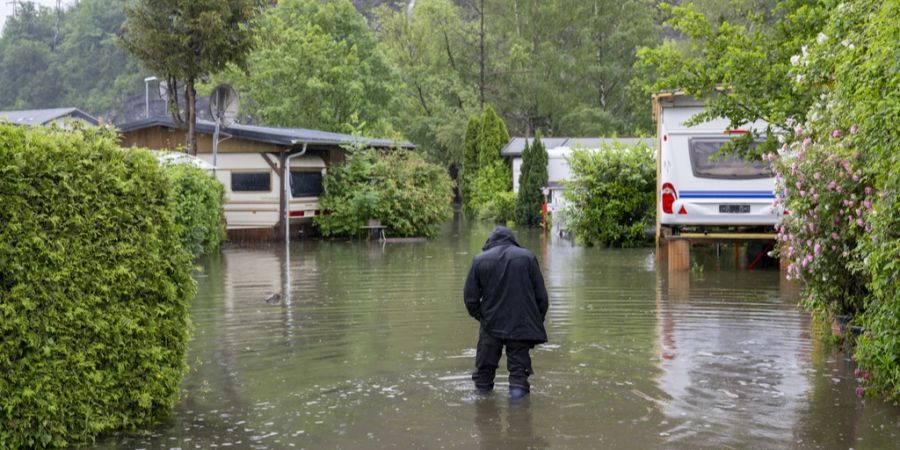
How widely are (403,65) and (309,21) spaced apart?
46.7 ft

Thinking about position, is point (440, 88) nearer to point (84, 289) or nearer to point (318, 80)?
point (318, 80)

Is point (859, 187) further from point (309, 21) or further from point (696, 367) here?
point (309, 21)

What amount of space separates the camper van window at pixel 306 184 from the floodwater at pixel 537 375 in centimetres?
1409

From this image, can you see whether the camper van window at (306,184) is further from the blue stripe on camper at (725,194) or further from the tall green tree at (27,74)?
the tall green tree at (27,74)

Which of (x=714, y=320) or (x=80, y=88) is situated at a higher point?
(x=80, y=88)

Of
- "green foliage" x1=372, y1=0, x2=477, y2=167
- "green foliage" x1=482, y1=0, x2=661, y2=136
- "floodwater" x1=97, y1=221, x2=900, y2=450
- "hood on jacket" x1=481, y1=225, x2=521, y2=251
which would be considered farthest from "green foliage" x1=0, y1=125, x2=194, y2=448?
"green foliage" x1=482, y1=0, x2=661, y2=136

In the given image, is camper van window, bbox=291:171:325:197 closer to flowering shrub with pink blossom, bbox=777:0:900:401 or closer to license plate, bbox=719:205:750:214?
license plate, bbox=719:205:750:214

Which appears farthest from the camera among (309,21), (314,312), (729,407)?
(309,21)

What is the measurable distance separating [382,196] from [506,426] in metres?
23.9

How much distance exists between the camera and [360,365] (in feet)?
34.8

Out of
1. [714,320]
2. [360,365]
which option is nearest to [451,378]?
[360,365]

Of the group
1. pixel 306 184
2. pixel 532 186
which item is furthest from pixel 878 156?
pixel 532 186

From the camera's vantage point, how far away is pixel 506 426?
8039 mm

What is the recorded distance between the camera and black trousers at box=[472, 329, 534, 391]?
896cm
